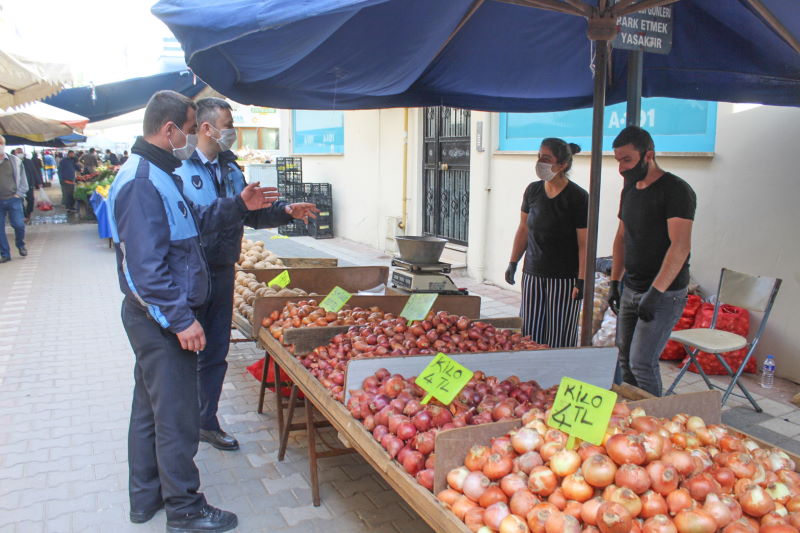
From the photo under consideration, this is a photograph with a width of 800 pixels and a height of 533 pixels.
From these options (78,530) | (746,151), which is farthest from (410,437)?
(746,151)

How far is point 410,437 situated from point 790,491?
118 centimetres

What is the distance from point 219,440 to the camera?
3973 mm

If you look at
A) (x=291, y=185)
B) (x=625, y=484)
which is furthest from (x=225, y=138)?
(x=291, y=185)

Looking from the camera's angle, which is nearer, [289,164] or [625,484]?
[625,484]

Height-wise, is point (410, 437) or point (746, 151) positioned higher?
point (746, 151)

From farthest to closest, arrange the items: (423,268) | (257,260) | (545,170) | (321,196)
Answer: (321,196) → (257,260) → (423,268) → (545,170)

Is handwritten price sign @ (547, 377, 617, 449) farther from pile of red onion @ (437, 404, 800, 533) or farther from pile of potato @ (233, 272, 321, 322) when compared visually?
pile of potato @ (233, 272, 321, 322)

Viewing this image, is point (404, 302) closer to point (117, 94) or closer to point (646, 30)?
point (646, 30)

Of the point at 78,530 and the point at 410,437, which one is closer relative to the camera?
the point at 410,437

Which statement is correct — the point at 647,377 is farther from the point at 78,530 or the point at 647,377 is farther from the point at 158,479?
the point at 78,530

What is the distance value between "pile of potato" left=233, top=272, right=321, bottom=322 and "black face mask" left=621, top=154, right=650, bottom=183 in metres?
2.44

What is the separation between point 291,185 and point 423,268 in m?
10.1

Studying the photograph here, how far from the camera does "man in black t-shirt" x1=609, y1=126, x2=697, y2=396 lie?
11.5 ft

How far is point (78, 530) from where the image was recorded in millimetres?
3092
